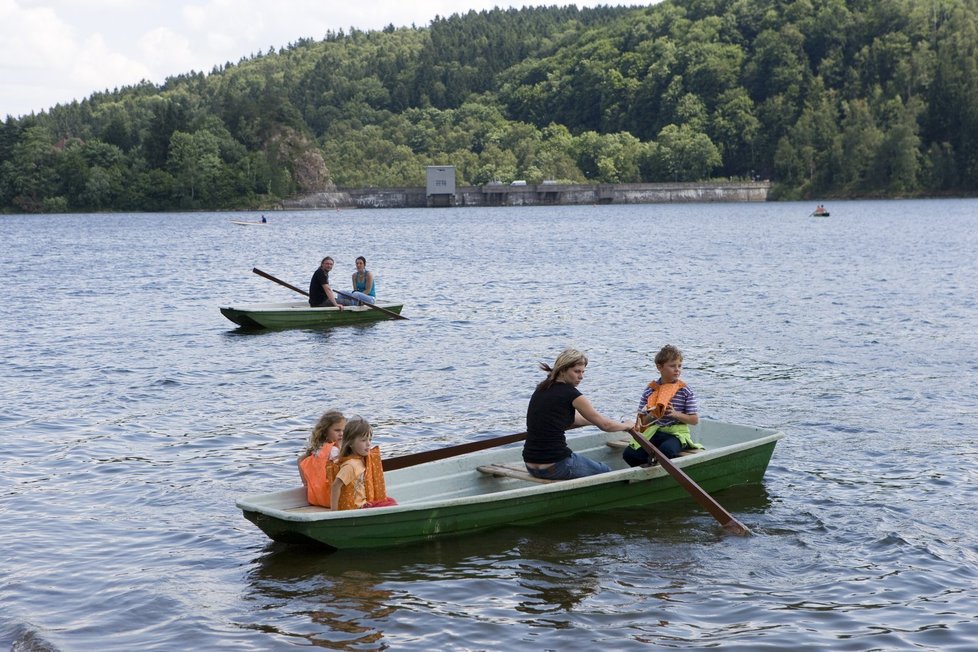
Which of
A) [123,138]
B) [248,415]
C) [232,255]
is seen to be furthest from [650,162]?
[248,415]

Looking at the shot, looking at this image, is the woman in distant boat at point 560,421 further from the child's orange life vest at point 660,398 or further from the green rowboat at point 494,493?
the child's orange life vest at point 660,398

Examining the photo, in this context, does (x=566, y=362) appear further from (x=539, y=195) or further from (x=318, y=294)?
(x=539, y=195)

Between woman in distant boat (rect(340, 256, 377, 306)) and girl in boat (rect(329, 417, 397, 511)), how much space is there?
17936 millimetres

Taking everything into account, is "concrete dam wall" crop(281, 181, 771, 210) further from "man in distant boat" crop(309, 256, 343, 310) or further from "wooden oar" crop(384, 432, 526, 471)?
"wooden oar" crop(384, 432, 526, 471)

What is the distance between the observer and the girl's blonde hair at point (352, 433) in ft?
34.2

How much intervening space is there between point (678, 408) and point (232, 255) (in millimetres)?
59611

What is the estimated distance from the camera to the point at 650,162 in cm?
19025

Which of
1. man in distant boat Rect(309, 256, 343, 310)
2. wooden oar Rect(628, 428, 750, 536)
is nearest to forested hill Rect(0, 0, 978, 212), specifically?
man in distant boat Rect(309, 256, 343, 310)

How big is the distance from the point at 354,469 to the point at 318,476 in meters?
0.46

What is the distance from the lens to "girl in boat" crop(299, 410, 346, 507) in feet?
35.1

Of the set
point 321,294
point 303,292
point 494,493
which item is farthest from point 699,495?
point 303,292

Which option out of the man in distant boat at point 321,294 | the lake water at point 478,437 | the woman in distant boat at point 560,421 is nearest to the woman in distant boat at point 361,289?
the man in distant boat at point 321,294

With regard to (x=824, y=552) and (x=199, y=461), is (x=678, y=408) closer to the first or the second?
(x=824, y=552)

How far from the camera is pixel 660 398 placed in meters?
12.5
